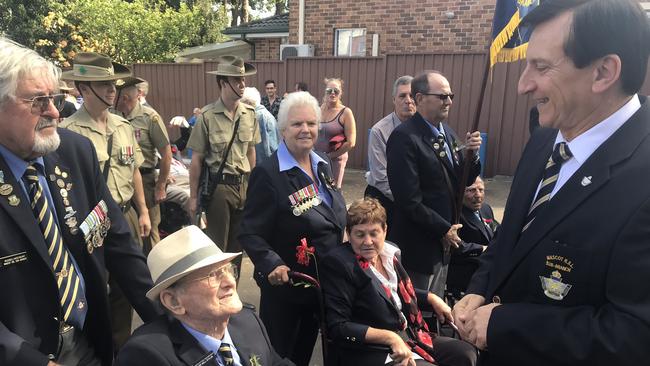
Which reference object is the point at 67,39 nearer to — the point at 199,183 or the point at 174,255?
the point at 199,183

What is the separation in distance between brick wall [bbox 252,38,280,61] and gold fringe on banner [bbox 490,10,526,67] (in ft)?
38.3

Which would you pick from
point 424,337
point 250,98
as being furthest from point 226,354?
point 250,98

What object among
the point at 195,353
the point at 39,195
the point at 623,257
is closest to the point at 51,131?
the point at 39,195

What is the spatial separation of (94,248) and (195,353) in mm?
645

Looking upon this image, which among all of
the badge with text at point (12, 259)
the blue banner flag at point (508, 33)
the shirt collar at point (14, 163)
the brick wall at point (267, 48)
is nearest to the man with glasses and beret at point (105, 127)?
the shirt collar at point (14, 163)

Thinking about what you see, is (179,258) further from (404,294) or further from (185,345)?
(404,294)

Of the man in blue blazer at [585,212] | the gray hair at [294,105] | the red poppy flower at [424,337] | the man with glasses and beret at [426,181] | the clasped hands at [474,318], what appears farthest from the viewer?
the man with glasses and beret at [426,181]

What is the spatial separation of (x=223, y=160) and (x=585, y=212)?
11.2 feet

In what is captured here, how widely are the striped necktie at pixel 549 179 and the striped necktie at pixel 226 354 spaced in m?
1.22

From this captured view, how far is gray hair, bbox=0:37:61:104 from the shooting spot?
1.60 meters

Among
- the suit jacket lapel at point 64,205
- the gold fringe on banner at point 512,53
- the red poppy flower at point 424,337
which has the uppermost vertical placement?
the gold fringe on banner at point 512,53

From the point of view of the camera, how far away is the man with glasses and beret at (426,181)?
→ 3.16m

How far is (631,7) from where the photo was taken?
133cm

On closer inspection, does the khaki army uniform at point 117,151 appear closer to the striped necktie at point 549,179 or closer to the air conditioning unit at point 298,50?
the striped necktie at point 549,179
